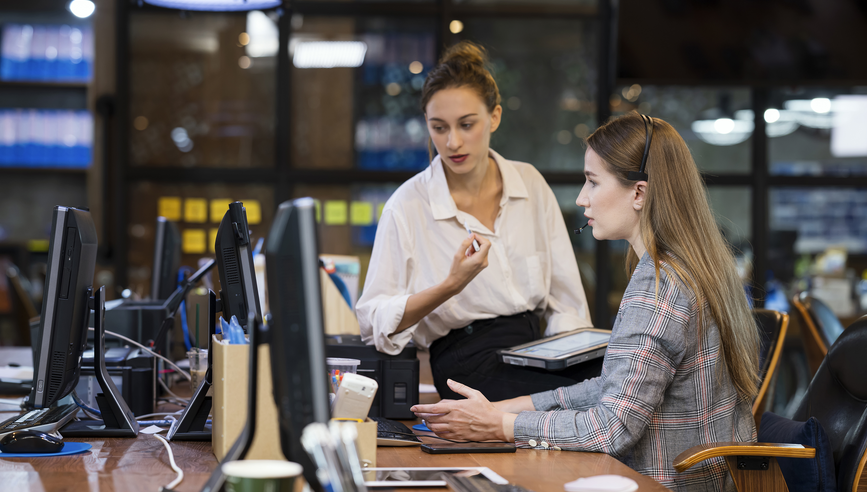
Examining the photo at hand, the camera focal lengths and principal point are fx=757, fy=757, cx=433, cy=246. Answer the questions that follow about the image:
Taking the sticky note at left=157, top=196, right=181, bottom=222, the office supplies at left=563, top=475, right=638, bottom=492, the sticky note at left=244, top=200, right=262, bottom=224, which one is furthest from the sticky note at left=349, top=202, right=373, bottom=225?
the office supplies at left=563, top=475, right=638, bottom=492

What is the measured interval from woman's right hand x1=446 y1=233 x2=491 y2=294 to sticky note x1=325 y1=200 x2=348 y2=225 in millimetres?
3081

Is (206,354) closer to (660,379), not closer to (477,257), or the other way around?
(477,257)

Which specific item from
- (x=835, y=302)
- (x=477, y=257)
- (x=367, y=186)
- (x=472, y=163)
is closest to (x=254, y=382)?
(x=477, y=257)

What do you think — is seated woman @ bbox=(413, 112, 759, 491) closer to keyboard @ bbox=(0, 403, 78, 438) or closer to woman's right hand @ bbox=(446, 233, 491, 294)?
woman's right hand @ bbox=(446, 233, 491, 294)

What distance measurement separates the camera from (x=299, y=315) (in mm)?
842

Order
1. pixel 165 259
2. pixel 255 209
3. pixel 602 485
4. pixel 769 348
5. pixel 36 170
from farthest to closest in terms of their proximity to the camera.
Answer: pixel 255 209 → pixel 36 170 → pixel 165 259 → pixel 769 348 → pixel 602 485

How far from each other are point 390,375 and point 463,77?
818 millimetres

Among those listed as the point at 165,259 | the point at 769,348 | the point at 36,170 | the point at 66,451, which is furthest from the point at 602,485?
the point at 36,170

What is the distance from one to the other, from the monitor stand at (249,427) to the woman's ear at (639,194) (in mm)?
836

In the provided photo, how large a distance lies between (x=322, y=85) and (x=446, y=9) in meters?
0.90

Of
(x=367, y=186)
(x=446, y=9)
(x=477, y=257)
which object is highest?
(x=446, y=9)

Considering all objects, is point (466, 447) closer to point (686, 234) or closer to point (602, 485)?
point (602, 485)

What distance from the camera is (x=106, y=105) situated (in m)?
4.59

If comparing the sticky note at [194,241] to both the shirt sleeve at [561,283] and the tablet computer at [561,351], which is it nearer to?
the shirt sleeve at [561,283]
